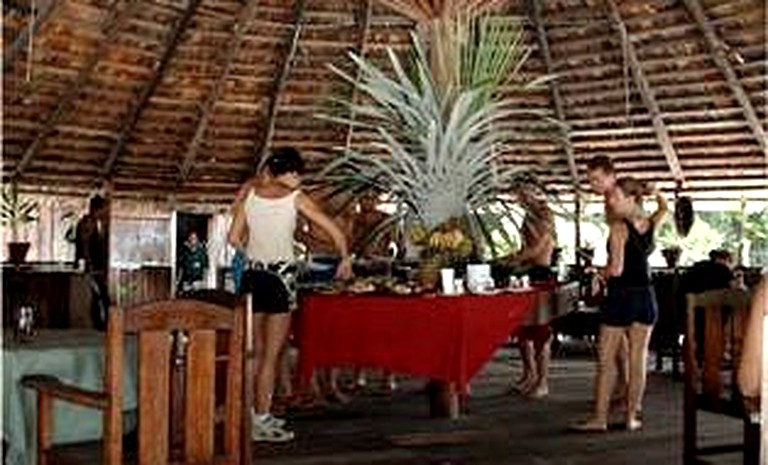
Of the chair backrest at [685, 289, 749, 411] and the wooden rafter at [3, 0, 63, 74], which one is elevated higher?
the wooden rafter at [3, 0, 63, 74]

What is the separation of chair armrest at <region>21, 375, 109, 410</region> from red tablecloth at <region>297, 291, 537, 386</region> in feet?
6.41

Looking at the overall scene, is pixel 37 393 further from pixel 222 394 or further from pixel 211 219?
pixel 211 219

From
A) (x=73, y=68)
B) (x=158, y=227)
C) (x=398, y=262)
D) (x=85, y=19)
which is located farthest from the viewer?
(x=158, y=227)

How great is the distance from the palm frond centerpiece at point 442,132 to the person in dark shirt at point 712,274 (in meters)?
2.65

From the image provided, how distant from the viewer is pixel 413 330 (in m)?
4.90

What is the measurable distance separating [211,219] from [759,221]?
5.90 m

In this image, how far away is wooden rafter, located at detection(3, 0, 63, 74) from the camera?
8789 mm

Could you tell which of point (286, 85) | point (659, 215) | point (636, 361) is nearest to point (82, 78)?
point (286, 85)

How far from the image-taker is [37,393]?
3211 mm

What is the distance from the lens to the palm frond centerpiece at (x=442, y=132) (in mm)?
5215

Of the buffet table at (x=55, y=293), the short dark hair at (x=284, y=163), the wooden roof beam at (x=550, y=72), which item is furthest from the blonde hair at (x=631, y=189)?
the buffet table at (x=55, y=293)

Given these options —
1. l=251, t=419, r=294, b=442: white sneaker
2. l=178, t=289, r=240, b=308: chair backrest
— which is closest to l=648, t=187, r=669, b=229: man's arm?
l=251, t=419, r=294, b=442: white sneaker

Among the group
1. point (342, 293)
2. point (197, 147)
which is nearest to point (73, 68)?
point (197, 147)

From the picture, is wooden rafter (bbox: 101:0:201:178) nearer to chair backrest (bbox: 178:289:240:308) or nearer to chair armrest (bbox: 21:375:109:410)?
chair backrest (bbox: 178:289:240:308)
